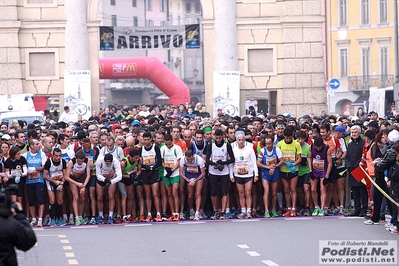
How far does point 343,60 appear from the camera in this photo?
73.6 metres

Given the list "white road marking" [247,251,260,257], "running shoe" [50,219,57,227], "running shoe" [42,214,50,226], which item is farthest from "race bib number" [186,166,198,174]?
"white road marking" [247,251,260,257]

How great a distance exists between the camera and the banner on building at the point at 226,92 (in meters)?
32.8

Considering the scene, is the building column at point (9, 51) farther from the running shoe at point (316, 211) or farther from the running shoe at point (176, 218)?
the running shoe at point (316, 211)

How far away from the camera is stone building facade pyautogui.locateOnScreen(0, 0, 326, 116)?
1342 inches

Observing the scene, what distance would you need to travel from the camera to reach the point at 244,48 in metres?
34.6

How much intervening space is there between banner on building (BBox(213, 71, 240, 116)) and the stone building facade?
156 cm

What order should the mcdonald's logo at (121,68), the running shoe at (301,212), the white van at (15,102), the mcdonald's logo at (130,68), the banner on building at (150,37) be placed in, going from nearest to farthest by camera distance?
the running shoe at (301,212), the white van at (15,102), the banner on building at (150,37), the mcdonald's logo at (121,68), the mcdonald's logo at (130,68)

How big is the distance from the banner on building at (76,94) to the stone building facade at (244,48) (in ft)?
3.18

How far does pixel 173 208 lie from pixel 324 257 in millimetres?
6465

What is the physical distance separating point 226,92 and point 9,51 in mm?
7207

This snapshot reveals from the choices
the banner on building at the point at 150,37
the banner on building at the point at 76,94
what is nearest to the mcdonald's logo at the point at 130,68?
the banner on building at the point at 150,37

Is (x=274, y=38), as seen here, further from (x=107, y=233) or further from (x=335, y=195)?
(x=107, y=233)

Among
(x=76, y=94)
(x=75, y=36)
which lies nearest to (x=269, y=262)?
(x=76, y=94)

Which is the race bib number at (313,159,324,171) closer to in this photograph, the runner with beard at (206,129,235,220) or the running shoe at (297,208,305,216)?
the running shoe at (297,208,305,216)
